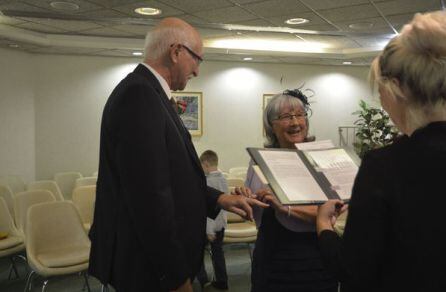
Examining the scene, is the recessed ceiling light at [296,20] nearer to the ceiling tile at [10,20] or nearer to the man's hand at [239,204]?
the ceiling tile at [10,20]

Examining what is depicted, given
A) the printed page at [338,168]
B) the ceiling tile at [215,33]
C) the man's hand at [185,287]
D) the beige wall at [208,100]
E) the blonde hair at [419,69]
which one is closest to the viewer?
the blonde hair at [419,69]

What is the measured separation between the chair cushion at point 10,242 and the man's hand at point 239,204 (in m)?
A: 3.05

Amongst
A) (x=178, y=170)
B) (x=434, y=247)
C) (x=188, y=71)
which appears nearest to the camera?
(x=434, y=247)

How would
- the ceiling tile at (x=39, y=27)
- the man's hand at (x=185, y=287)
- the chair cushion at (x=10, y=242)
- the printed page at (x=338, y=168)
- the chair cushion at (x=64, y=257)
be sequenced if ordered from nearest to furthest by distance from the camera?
the man's hand at (x=185, y=287) → the printed page at (x=338, y=168) → the chair cushion at (x=64, y=257) → the chair cushion at (x=10, y=242) → the ceiling tile at (x=39, y=27)

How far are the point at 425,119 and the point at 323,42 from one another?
6.84 meters

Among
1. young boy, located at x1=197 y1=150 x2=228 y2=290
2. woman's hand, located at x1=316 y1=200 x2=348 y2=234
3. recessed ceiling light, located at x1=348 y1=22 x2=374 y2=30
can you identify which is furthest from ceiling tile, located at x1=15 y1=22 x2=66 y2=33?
woman's hand, located at x1=316 y1=200 x2=348 y2=234

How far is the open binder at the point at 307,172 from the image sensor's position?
1594 mm

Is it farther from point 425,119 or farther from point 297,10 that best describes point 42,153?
point 425,119

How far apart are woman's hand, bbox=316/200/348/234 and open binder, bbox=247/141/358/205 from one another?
0.05 metres

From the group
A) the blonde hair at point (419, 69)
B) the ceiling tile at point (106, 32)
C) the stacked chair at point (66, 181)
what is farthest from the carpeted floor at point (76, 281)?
the blonde hair at point (419, 69)

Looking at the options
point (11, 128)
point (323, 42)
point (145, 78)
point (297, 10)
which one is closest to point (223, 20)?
point (297, 10)

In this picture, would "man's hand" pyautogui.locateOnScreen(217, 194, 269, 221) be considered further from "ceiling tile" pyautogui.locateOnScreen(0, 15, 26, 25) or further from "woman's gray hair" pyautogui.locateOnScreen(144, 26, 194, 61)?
"ceiling tile" pyautogui.locateOnScreen(0, 15, 26, 25)

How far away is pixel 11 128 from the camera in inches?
279

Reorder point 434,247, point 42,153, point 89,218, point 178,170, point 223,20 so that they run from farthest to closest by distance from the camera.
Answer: point 42,153
point 223,20
point 89,218
point 178,170
point 434,247
